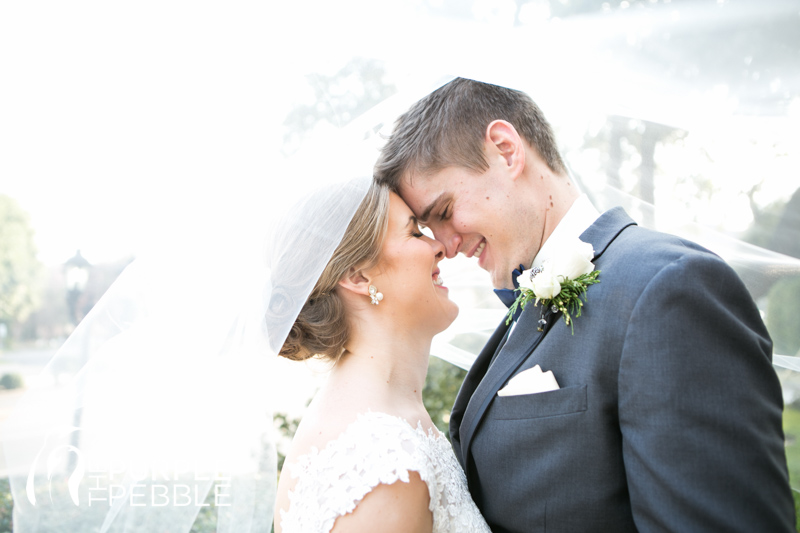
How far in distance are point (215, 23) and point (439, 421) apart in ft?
14.1

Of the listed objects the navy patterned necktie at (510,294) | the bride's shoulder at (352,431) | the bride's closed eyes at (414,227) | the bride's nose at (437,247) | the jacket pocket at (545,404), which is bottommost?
the bride's shoulder at (352,431)

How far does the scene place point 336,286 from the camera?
9.10 ft

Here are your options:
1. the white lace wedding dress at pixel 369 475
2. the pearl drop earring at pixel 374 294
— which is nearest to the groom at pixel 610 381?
the white lace wedding dress at pixel 369 475

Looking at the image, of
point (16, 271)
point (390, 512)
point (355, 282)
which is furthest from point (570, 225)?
point (16, 271)

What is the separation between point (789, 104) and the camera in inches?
74.7

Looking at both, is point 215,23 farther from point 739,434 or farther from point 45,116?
point 739,434

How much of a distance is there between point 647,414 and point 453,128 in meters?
1.57

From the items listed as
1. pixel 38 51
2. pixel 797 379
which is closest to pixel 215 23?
pixel 38 51

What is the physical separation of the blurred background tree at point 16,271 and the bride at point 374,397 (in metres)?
3.03

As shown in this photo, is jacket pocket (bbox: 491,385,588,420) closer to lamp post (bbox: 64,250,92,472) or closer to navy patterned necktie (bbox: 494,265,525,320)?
navy patterned necktie (bbox: 494,265,525,320)

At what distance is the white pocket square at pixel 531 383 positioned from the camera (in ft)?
6.70

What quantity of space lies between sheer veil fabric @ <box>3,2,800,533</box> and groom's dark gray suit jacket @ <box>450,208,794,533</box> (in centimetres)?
60

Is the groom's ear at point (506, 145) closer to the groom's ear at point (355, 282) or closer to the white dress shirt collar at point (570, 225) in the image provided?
the white dress shirt collar at point (570, 225)

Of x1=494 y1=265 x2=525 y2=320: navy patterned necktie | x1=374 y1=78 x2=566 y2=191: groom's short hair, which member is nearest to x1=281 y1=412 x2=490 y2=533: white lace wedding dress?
x1=494 y1=265 x2=525 y2=320: navy patterned necktie
